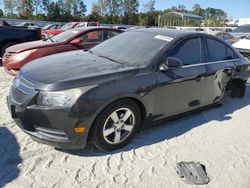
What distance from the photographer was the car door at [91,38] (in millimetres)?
7910

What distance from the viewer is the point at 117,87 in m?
3.59

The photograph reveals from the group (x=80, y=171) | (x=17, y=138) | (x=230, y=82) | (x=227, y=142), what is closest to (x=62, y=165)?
(x=80, y=171)

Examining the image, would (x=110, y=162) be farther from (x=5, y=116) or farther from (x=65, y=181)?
(x=5, y=116)

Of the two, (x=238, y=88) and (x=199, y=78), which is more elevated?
(x=199, y=78)

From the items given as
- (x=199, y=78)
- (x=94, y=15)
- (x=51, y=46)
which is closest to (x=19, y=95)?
(x=199, y=78)

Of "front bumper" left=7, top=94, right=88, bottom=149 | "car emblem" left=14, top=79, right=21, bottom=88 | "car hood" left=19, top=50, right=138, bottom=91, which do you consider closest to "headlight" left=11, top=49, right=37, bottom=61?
A: "car hood" left=19, top=50, right=138, bottom=91

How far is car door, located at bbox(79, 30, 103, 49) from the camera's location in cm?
791

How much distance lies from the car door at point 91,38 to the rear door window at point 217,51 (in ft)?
12.3

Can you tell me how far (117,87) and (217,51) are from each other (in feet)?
8.55

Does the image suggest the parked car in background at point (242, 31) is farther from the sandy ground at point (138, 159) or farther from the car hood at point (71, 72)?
the car hood at point (71, 72)

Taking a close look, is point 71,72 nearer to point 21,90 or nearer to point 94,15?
point 21,90

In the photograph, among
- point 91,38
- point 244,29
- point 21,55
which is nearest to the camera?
point 21,55

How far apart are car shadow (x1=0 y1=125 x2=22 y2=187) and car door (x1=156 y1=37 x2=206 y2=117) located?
200cm

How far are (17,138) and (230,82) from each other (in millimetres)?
4225
